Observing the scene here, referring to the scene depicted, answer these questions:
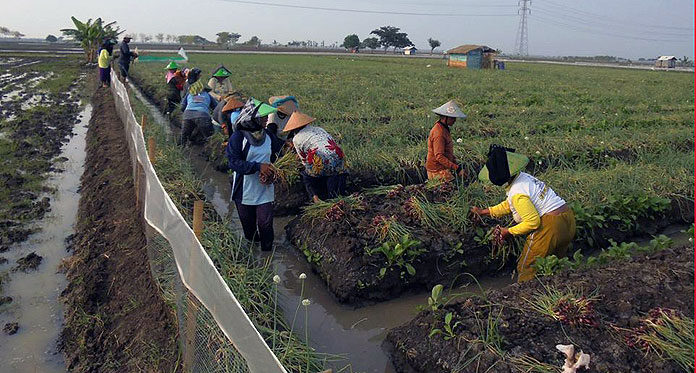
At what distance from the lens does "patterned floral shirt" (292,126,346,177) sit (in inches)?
199

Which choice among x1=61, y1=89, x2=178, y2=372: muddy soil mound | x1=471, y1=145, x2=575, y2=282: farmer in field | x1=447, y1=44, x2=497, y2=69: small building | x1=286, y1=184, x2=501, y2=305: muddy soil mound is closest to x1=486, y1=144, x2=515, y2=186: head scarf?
x1=471, y1=145, x2=575, y2=282: farmer in field

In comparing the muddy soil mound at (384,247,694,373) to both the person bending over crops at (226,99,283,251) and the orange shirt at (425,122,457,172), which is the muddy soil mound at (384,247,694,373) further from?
the orange shirt at (425,122,457,172)

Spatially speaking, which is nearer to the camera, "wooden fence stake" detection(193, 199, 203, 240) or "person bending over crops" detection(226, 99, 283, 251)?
"wooden fence stake" detection(193, 199, 203, 240)

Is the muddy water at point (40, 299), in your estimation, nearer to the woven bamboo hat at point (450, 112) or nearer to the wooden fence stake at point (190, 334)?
the wooden fence stake at point (190, 334)

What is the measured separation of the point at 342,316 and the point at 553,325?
1572 millimetres

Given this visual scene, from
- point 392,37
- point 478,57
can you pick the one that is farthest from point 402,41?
point 478,57

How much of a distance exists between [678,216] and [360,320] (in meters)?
4.09

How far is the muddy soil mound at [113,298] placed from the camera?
3.38 m

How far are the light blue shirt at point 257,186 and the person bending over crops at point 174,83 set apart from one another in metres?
6.48

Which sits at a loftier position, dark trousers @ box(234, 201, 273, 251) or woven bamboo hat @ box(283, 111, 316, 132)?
woven bamboo hat @ box(283, 111, 316, 132)

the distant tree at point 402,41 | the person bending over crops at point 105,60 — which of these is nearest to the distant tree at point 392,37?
the distant tree at point 402,41

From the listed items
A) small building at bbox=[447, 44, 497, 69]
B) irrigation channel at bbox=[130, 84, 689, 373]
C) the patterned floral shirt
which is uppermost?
small building at bbox=[447, 44, 497, 69]

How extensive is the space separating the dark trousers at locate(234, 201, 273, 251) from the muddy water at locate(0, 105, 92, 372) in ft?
5.35

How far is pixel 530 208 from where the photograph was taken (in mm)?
3717
